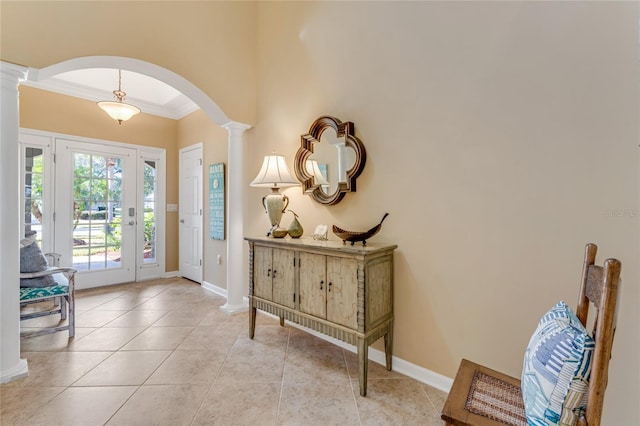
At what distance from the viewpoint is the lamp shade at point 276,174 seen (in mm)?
2568

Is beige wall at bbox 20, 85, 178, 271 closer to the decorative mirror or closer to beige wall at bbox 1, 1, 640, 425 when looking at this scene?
beige wall at bbox 1, 1, 640, 425

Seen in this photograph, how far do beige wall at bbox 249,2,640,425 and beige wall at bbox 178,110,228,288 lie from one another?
6.87 ft

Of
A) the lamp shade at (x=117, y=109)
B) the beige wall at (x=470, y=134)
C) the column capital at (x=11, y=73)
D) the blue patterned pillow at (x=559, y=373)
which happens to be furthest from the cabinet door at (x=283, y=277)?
the lamp shade at (x=117, y=109)

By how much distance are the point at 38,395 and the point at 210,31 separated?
3246 millimetres

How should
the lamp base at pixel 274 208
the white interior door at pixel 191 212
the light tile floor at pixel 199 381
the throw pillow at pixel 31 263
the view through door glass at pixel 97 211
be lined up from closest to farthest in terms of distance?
the light tile floor at pixel 199 381, the throw pillow at pixel 31 263, the lamp base at pixel 274 208, the view through door glass at pixel 97 211, the white interior door at pixel 191 212

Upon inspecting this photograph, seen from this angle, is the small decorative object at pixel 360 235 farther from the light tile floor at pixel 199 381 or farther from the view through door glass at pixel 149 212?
the view through door glass at pixel 149 212

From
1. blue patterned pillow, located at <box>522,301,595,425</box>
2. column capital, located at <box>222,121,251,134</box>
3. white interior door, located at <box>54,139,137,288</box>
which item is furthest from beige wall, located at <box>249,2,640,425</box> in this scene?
white interior door, located at <box>54,139,137,288</box>

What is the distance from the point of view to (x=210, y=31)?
2920mm

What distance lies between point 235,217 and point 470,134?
2465 mm

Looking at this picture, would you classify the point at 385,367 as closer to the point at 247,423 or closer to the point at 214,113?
the point at 247,423

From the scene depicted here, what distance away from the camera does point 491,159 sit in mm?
1669

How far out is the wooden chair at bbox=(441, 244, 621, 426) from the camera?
792 mm

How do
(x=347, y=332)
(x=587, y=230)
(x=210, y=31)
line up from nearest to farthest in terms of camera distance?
1. (x=587, y=230)
2. (x=347, y=332)
3. (x=210, y=31)

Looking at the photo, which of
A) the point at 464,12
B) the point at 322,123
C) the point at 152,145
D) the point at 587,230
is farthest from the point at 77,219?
the point at 587,230
